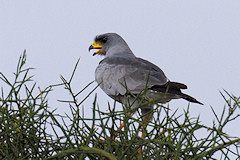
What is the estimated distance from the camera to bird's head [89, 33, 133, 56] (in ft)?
20.7

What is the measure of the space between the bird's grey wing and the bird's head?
86cm

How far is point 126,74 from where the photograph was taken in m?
4.89

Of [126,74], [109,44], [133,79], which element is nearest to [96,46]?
[109,44]

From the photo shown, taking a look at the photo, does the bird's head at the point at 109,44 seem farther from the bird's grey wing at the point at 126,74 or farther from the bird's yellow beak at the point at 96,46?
the bird's grey wing at the point at 126,74

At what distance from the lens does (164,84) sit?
4383 mm

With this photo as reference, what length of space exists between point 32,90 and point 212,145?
0.84m

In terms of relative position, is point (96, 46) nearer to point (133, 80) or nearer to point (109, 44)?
point (109, 44)

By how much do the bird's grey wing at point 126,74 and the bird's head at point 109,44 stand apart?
0.86 metres

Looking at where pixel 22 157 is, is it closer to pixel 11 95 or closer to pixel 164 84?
pixel 11 95

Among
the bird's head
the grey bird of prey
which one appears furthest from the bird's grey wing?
the bird's head

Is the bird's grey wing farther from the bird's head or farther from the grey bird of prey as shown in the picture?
the bird's head

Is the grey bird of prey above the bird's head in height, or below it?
below

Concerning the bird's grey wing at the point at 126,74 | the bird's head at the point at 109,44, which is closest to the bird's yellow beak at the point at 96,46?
the bird's head at the point at 109,44

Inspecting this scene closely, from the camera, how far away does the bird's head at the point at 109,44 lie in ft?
20.7
